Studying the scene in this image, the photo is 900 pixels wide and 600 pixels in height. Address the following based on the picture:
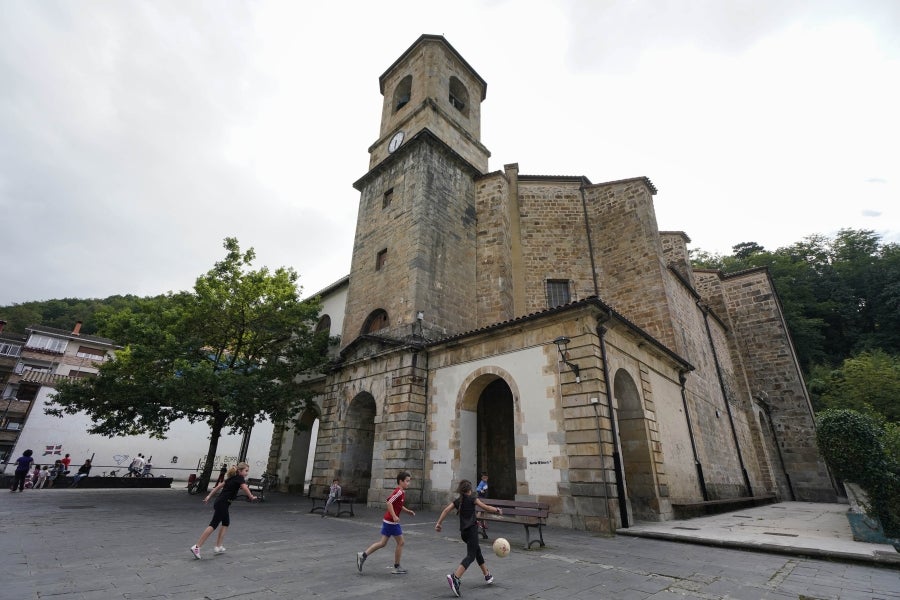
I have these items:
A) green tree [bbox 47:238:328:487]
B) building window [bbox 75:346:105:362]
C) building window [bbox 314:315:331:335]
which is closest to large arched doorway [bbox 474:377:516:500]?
green tree [bbox 47:238:328:487]

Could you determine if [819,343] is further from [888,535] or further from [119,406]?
[119,406]

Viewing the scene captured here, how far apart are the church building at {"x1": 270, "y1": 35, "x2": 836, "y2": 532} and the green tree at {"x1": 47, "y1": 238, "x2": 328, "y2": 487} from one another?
2.04 m

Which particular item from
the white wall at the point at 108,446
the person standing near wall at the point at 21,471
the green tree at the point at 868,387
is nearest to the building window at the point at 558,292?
the green tree at the point at 868,387

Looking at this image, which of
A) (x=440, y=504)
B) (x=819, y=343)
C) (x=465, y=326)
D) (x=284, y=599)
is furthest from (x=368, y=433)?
(x=819, y=343)

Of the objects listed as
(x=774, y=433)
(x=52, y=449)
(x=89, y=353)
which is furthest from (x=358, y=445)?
(x=89, y=353)

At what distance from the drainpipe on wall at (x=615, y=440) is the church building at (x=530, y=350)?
48 mm

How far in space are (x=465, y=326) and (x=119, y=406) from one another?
12245mm

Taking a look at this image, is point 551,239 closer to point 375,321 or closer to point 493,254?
point 493,254

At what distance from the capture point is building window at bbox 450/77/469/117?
69.1ft

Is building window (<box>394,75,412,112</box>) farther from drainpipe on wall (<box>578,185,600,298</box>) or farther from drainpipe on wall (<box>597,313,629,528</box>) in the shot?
drainpipe on wall (<box>597,313,629,528</box>)

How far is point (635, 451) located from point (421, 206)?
36.2 ft

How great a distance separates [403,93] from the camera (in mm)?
21641

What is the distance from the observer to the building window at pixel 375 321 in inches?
613

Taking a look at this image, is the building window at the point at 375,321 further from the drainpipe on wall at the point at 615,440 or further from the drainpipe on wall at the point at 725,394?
the drainpipe on wall at the point at 725,394
